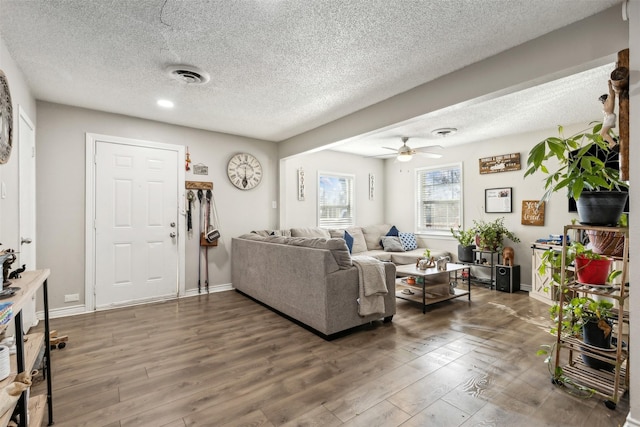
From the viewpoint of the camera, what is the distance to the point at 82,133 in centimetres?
388

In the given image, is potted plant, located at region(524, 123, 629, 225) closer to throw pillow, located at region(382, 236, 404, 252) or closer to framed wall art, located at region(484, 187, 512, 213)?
framed wall art, located at region(484, 187, 512, 213)

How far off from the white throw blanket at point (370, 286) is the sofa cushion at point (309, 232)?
7.44 feet

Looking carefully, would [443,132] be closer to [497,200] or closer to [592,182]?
[497,200]

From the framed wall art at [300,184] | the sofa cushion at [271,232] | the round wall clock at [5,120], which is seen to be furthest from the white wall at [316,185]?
the round wall clock at [5,120]

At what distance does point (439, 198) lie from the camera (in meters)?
6.36

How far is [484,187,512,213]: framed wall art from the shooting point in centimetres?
527

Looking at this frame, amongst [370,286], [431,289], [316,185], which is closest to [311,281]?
[370,286]

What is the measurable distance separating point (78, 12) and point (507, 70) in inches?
123

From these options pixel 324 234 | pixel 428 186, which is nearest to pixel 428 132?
pixel 428 186

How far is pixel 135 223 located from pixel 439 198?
5328mm

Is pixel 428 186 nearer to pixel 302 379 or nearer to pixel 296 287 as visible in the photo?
pixel 296 287

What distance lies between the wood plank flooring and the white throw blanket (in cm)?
24

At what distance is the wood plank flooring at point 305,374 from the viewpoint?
73.9 inches

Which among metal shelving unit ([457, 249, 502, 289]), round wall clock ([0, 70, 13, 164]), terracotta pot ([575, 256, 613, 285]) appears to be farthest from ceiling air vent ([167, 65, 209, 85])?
metal shelving unit ([457, 249, 502, 289])
